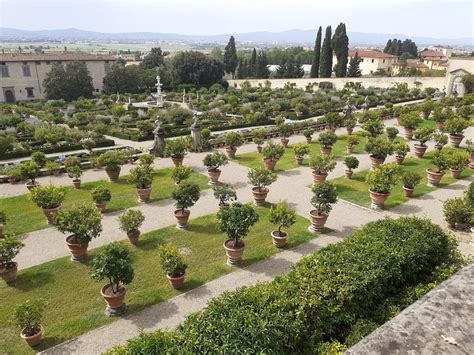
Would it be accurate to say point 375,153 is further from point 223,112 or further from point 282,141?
point 223,112

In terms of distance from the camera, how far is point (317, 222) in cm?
1355

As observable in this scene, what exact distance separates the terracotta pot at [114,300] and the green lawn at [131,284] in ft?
0.68

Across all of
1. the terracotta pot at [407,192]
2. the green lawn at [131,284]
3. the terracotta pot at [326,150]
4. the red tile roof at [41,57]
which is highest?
the red tile roof at [41,57]

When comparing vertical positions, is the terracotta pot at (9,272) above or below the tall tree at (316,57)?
below

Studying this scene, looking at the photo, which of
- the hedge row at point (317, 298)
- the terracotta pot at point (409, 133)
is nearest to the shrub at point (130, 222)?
the hedge row at point (317, 298)

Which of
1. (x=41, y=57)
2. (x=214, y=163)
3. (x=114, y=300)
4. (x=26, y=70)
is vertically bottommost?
(x=114, y=300)

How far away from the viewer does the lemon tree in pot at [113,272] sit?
9.06 metres

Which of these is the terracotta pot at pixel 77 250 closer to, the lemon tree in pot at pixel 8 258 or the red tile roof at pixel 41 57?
the lemon tree in pot at pixel 8 258

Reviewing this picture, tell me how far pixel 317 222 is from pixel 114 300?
758 centimetres

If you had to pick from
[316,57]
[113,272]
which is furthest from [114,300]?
[316,57]

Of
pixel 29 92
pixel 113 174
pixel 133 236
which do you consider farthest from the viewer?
pixel 29 92

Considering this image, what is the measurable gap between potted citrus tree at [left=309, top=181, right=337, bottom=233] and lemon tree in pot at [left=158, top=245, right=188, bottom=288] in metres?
5.50

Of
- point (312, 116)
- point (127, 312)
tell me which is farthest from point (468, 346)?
point (312, 116)

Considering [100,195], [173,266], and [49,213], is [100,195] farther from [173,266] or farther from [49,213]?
[173,266]
